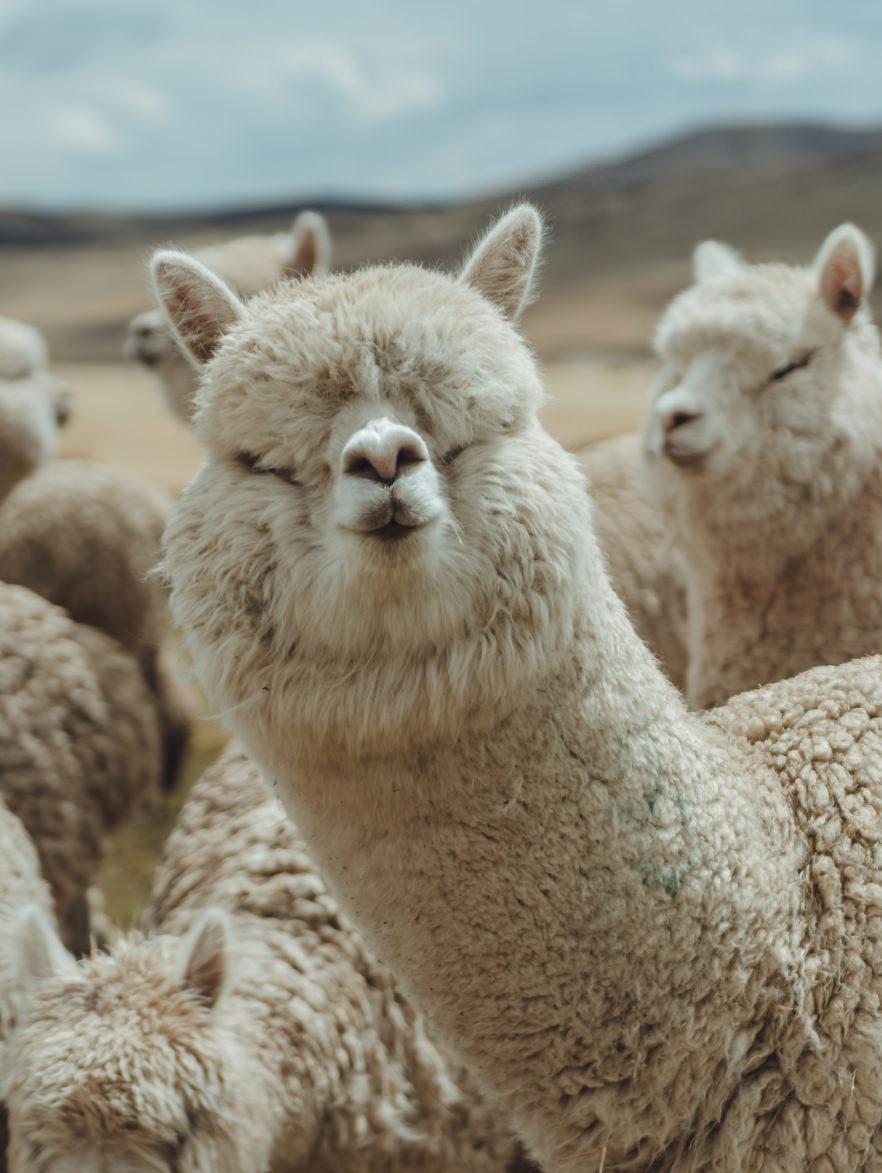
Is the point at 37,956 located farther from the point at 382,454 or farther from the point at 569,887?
the point at 382,454

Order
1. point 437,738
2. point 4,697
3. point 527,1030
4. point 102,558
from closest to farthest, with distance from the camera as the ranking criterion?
point 437,738 → point 527,1030 → point 4,697 → point 102,558

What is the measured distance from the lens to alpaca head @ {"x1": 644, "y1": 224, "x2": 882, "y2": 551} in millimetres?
3281

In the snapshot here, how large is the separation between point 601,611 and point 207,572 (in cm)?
58

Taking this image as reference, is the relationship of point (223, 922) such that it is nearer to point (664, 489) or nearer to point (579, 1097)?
point (579, 1097)

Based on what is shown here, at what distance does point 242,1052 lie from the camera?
261 centimetres

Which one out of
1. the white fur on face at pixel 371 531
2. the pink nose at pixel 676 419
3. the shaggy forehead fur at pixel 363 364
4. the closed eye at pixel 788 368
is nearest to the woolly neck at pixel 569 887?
the white fur on face at pixel 371 531

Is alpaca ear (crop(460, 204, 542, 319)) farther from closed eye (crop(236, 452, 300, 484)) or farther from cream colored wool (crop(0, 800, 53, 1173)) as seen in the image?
cream colored wool (crop(0, 800, 53, 1173))

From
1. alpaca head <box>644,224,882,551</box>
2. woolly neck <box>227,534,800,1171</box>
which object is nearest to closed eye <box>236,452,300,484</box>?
woolly neck <box>227,534,800,1171</box>

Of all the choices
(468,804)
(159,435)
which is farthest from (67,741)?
(159,435)

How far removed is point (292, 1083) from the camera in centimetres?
271

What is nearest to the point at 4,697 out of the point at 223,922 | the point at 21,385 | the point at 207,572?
the point at 21,385

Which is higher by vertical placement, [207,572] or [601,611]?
[207,572]

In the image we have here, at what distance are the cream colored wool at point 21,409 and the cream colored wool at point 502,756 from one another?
8.53 feet

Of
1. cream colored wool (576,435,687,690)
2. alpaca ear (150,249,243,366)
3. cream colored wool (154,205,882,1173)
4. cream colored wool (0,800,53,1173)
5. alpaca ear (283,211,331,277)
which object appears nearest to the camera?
cream colored wool (154,205,882,1173)
